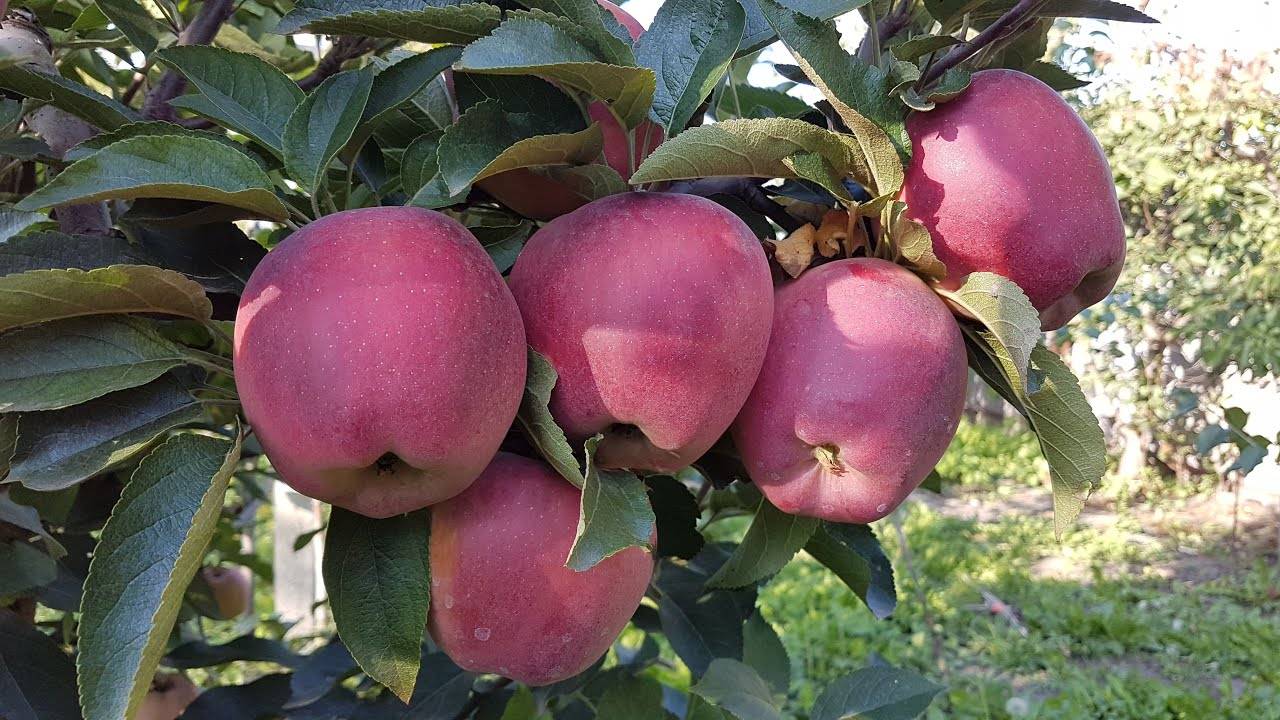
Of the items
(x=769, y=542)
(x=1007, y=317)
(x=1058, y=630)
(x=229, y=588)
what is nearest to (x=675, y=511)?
(x=769, y=542)

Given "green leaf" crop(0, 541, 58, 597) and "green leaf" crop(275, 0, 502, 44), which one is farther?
"green leaf" crop(0, 541, 58, 597)

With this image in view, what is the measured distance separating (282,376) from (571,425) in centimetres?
16

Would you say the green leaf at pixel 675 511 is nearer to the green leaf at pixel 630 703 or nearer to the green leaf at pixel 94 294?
the green leaf at pixel 630 703

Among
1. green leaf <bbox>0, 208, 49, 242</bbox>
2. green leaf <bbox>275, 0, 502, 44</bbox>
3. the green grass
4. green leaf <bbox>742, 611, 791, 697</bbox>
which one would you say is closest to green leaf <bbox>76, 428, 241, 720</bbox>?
green leaf <bbox>0, 208, 49, 242</bbox>

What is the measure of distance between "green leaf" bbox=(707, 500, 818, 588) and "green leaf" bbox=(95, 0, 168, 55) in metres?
0.68

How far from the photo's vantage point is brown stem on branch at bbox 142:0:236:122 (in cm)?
84

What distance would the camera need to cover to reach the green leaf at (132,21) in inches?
33.9

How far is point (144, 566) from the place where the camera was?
1.66 feet

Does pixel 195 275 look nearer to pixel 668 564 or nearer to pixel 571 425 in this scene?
pixel 571 425

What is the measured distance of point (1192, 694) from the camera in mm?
3006

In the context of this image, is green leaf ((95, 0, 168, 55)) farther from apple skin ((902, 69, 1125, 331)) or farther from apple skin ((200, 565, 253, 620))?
apple skin ((200, 565, 253, 620))

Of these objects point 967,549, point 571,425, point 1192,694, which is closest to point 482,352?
point 571,425

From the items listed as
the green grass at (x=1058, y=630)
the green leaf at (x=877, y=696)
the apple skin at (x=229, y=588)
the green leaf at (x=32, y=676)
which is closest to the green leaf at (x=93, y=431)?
the green leaf at (x=32, y=676)

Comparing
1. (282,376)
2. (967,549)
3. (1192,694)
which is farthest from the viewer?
(967,549)
